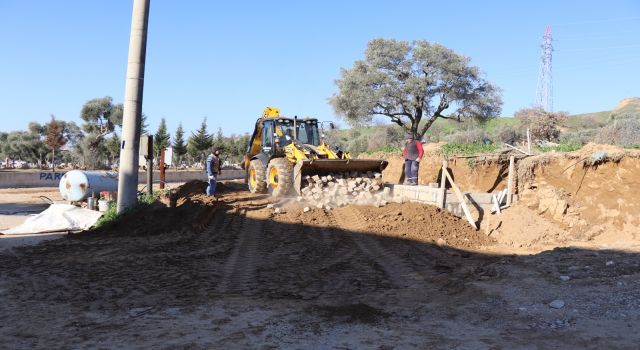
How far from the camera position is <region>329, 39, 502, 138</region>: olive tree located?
3192 centimetres

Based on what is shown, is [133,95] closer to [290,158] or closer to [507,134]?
[290,158]

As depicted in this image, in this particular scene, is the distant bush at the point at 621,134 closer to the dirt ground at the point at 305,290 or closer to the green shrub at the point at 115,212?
the dirt ground at the point at 305,290

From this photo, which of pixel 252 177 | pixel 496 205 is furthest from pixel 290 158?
pixel 496 205

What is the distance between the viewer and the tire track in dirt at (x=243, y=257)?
691 cm

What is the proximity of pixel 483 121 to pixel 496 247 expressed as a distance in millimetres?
24106

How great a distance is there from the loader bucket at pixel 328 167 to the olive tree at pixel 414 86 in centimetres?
1809

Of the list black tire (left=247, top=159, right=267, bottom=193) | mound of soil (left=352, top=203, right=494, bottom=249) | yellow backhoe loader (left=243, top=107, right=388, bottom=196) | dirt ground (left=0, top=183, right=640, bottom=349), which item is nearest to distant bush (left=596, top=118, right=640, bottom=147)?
dirt ground (left=0, top=183, right=640, bottom=349)

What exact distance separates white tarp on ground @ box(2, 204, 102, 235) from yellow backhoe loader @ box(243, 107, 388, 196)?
464cm

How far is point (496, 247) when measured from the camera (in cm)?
1104

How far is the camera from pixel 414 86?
31.6 metres

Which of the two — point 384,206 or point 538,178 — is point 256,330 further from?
point 538,178

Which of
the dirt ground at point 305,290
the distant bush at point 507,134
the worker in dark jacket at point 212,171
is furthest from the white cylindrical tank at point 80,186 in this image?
the distant bush at point 507,134

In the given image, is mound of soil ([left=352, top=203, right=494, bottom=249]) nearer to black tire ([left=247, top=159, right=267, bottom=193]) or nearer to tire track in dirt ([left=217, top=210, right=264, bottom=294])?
tire track in dirt ([left=217, top=210, right=264, bottom=294])

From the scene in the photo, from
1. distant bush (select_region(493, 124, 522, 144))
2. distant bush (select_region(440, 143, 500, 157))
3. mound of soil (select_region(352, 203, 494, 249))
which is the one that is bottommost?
mound of soil (select_region(352, 203, 494, 249))
